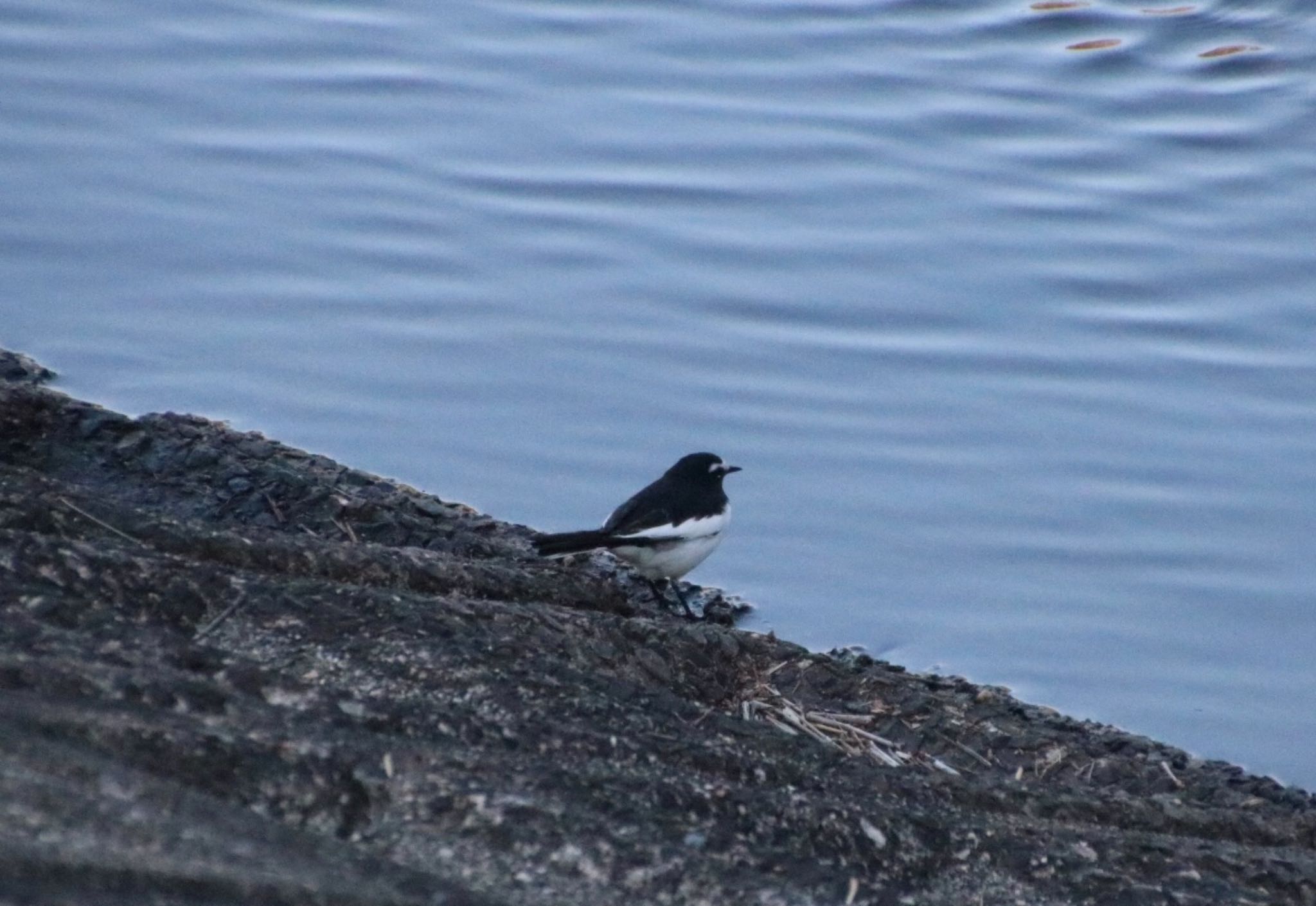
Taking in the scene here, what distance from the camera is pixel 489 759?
15.6 ft

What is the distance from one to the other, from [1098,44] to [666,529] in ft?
30.3

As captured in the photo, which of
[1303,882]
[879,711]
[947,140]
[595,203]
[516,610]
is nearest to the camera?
[1303,882]

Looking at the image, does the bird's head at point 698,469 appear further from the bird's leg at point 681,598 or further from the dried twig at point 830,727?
the dried twig at point 830,727

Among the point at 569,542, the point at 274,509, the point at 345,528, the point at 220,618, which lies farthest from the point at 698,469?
the point at 220,618

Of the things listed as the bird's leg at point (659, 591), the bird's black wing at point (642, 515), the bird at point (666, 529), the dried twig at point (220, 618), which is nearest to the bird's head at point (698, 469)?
the bird at point (666, 529)

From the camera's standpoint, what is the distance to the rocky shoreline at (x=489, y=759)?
408 centimetres

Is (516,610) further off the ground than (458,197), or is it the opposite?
(458,197)

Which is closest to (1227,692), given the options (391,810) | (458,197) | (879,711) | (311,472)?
(879,711)

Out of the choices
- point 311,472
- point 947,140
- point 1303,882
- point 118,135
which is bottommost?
point 1303,882

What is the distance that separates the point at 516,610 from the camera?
6203mm

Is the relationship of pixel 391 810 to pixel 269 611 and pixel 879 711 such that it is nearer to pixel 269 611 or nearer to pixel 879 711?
pixel 269 611

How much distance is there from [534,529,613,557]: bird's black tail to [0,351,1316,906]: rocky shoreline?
0.28 metres

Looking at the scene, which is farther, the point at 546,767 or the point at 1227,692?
the point at 1227,692

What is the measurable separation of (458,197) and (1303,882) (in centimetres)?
782
